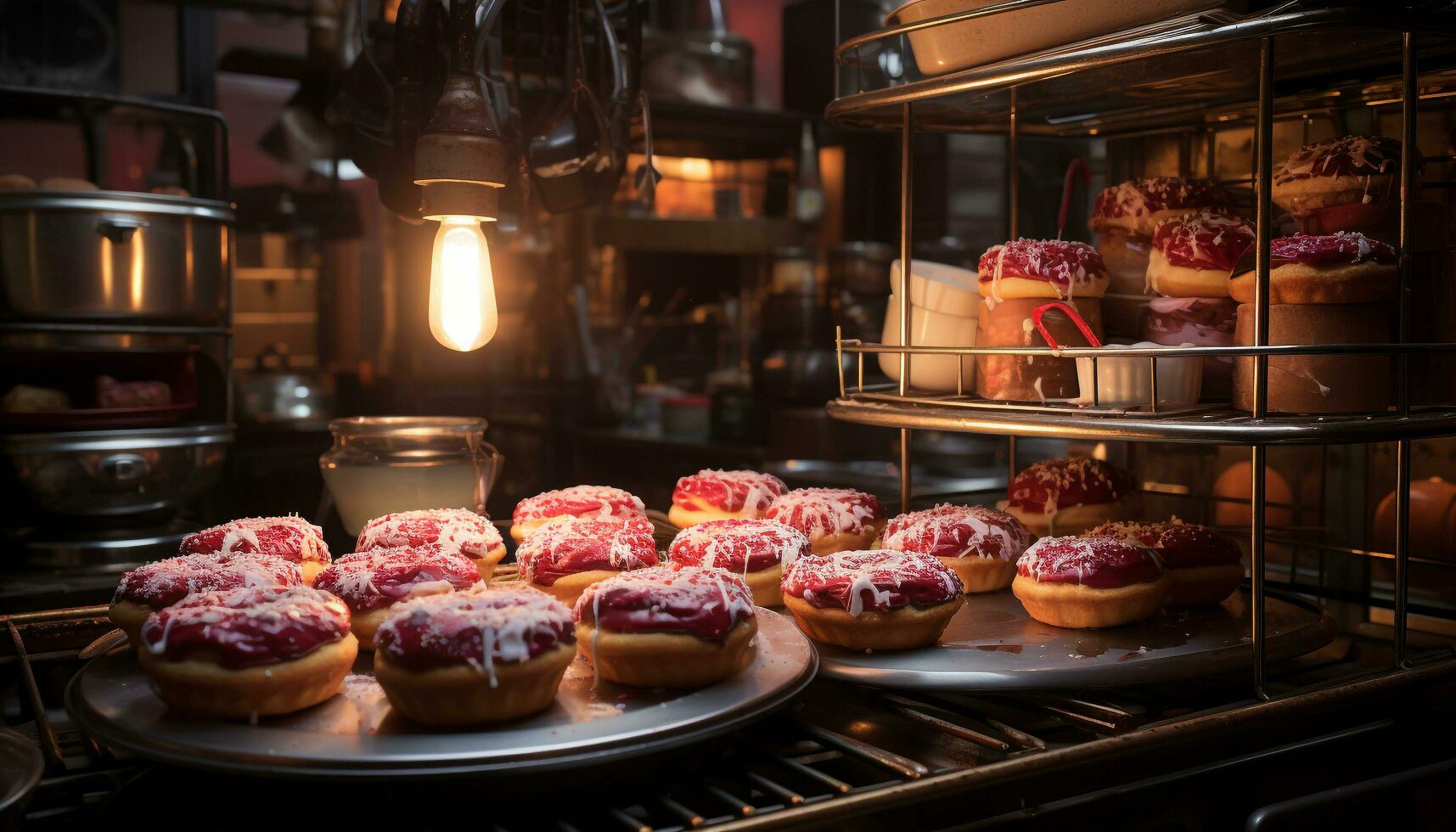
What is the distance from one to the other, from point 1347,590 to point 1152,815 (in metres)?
1.15

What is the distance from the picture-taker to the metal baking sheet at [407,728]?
3.71ft

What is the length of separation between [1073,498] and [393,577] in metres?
1.30

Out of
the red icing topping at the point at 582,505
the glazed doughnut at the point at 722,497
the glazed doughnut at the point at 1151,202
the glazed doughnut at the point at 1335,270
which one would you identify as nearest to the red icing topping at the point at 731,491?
the glazed doughnut at the point at 722,497

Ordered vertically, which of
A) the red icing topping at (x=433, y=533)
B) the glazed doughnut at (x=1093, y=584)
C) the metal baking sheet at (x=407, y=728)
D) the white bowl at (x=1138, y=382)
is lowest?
the metal baking sheet at (x=407, y=728)

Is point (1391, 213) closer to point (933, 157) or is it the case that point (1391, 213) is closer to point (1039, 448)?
point (1039, 448)

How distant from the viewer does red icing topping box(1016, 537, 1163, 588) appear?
170 cm

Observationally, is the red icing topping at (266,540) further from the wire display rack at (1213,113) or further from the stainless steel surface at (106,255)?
the stainless steel surface at (106,255)

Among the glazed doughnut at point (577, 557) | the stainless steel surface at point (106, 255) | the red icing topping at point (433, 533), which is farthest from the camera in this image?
the stainless steel surface at point (106, 255)

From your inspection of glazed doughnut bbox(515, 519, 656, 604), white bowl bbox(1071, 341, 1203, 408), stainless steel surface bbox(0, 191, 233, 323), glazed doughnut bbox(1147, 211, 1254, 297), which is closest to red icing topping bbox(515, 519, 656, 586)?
glazed doughnut bbox(515, 519, 656, 604)

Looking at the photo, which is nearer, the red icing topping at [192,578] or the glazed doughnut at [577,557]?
the red icing topping at [192,578]

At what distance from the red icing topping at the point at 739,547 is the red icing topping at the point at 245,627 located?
601 mm

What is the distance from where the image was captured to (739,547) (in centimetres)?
183

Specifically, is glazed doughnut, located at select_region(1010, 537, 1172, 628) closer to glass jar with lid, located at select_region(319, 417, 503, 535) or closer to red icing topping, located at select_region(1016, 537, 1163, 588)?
red icing topping, located at select_region(1016, 537, 1163, 588)

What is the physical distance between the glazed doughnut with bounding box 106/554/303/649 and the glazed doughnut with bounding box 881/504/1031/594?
101 centimetres
